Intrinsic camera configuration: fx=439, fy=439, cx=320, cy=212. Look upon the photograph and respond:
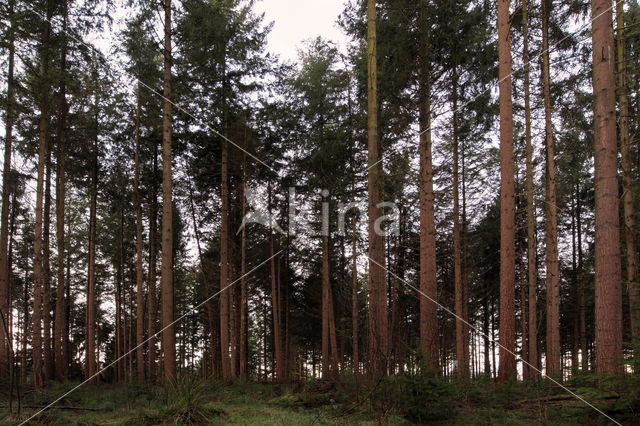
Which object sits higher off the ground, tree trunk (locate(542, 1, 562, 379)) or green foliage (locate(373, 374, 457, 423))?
tree trunk (locate(542, 1, 562, 379))

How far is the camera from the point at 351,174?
17938 millimetres

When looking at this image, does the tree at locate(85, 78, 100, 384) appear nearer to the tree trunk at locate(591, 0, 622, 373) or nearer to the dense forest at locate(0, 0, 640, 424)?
the dense forest at locate(0, 0, 640, 424)

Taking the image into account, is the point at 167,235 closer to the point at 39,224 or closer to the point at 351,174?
the point at 39,224

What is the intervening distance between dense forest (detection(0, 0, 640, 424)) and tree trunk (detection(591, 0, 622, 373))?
0.10 ft

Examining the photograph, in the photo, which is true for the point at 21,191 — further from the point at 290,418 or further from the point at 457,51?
the point at 457,51

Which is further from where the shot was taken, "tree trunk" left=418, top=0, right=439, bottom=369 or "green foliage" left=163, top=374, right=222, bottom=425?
"tree trunk" left=418, top=0, right=439, bottom=369

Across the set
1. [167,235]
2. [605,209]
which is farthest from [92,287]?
[605,209]

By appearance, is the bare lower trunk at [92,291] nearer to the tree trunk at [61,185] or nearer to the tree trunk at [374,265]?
the tree trunk at [61,185]

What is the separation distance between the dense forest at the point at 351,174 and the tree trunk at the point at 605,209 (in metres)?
0.03

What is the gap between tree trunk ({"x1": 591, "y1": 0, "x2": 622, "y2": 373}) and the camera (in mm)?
6355

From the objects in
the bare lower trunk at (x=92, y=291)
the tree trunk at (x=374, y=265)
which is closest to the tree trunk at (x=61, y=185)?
the bare lower trunk at (x=92, y=291)

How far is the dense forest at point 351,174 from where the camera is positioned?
705 cm

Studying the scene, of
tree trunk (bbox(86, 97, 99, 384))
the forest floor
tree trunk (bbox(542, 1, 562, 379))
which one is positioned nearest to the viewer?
the forest floor

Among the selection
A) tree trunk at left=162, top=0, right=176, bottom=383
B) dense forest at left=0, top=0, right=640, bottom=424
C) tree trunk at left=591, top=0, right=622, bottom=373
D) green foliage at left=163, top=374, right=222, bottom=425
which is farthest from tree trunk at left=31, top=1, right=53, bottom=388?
tree trunk at left=591, top=0, right=622, bottom=373
